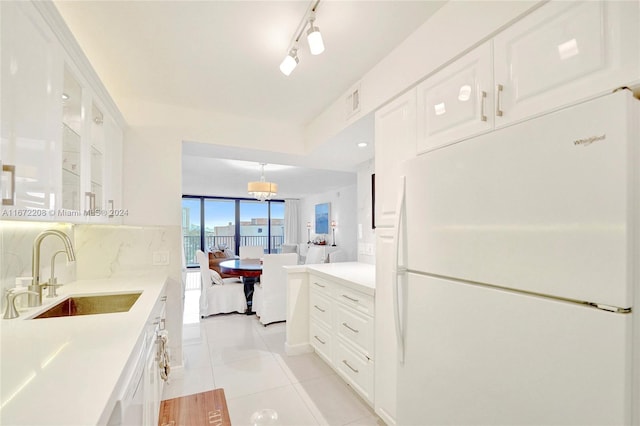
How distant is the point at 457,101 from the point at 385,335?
4.71ft

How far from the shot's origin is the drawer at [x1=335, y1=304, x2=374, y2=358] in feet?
6.85

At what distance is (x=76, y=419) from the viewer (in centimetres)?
63

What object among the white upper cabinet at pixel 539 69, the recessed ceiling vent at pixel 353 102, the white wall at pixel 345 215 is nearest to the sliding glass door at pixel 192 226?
the white wall at pixel 345 215

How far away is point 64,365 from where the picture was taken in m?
0.87

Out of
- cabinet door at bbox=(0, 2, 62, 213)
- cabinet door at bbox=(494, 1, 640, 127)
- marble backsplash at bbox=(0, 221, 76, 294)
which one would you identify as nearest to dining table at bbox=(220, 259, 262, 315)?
marble backsplash at bbox=(0, 221, 76, 294)

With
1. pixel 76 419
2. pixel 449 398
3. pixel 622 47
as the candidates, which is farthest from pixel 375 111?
pixel 76 419

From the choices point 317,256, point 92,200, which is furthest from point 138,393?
point 317,256

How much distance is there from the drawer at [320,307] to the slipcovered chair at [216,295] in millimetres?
1824

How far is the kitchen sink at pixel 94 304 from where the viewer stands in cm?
173

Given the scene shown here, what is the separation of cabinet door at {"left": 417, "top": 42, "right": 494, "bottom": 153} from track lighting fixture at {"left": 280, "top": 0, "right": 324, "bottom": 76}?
628 mm

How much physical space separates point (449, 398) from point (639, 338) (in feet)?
2.21

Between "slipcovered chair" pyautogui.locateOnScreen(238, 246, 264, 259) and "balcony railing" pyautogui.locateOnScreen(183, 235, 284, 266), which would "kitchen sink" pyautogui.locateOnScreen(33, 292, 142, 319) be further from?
"balcony railing" pyautogui.locateOnScreen(183, 235, 284, 266)

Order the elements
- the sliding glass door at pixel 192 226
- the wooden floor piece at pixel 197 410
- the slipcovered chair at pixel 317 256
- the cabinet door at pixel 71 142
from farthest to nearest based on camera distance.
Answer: the sliding glass door at pixel 192 226
the slipcovered chair at pixel 317 256
the wooden floor piece at pixel 197 410
the cabinet door at pixel 71 142

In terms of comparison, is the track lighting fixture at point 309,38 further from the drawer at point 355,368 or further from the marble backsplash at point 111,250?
the drawer at point 355,368
